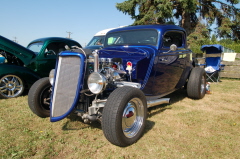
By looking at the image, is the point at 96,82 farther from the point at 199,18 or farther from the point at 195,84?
the point at 199,18

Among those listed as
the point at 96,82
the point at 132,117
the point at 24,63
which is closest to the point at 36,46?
A: the point at 24,63

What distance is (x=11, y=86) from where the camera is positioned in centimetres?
504

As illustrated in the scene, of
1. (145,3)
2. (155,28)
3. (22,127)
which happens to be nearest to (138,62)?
(155,28)

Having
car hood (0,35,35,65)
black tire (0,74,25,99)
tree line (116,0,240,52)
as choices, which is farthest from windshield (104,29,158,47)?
tree line (116,0,240,52)

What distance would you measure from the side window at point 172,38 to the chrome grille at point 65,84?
6.74 feet

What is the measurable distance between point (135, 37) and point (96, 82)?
184 centimetres

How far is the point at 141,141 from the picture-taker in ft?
8.92

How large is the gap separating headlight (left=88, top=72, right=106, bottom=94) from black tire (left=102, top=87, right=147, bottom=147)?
0.18 meters

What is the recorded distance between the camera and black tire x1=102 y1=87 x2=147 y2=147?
7.71 feet

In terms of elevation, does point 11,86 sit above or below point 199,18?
below

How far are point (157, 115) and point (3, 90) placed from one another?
3.94 m

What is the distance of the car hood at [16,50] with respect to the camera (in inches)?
198

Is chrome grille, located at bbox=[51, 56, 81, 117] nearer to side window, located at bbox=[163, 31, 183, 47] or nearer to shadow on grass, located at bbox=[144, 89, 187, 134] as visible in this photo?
shadow on grass, located at bbox=[144, 89, 187, 134]

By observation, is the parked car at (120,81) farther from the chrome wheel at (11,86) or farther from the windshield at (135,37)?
the chrome wheel at (11,86)
